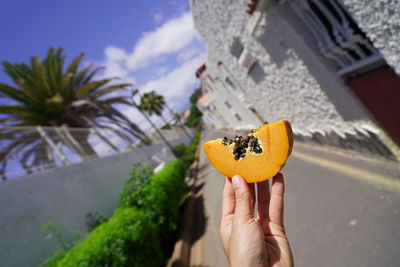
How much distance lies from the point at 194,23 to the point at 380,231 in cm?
1135

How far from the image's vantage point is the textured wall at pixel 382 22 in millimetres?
2727

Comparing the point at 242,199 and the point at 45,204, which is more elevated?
the point at 45,204

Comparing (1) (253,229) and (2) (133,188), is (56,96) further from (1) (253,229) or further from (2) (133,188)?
(1) (253,229)

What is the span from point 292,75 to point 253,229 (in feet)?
16.5

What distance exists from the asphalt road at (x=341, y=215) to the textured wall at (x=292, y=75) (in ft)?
3.29

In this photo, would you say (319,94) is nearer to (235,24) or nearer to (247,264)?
(235,24)

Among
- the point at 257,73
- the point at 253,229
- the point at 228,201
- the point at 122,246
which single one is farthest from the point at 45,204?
the point at 257,73

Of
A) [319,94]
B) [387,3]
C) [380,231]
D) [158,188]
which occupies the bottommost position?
[380,231]

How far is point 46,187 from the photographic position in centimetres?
495

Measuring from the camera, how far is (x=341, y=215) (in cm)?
327

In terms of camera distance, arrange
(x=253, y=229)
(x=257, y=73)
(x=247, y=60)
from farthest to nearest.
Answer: (x=247, y=60) → (x=257, y=73) → (x=253, y=229)

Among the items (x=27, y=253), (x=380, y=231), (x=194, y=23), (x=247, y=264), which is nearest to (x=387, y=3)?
(x=380, y=231)

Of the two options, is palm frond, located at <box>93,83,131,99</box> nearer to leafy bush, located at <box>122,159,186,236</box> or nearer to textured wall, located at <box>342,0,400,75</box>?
leafy bush, located at <box>122,159,186,236</box>

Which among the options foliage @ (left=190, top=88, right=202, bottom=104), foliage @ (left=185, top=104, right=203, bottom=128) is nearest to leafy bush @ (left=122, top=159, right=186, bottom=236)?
foliage @ (left=185, top=104, right=203, bottom=128)
